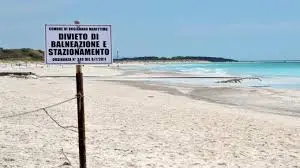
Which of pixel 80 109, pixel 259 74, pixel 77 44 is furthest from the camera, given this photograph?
pixel 259 74

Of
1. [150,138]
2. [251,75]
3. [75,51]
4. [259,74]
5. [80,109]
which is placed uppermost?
[75,51]

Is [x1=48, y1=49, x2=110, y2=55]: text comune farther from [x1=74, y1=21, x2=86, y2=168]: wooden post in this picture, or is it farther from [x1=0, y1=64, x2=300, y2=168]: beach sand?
[x1=0, y1=64, x2=300, y2=168]: beach sand

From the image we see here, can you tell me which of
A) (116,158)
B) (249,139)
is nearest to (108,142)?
(116,158)

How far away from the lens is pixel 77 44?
6.64 metres

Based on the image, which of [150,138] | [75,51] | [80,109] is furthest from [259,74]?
[75,51]

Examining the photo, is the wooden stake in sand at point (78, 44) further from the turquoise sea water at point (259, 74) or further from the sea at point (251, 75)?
the turquoise sea water at point (259, 74)

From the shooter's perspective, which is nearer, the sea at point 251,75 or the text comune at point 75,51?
the text comune at point 75,51

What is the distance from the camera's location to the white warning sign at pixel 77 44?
260 inches

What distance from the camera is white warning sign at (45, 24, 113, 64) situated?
660 cm

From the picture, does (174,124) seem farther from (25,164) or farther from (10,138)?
(25,164)

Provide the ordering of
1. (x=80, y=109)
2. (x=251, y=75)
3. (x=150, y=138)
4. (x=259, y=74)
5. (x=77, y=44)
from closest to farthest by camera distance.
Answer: (x=77, y=44)
(x=80, y=109)
(x=150, y=138)
(x=251, y=75)
(x=259, y=74)

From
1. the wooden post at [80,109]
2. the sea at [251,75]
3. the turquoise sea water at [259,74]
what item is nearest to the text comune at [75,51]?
the wooden post at [80,109]

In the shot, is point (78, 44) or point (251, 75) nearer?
point (78, 44)

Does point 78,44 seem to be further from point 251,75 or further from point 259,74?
point 259,74
